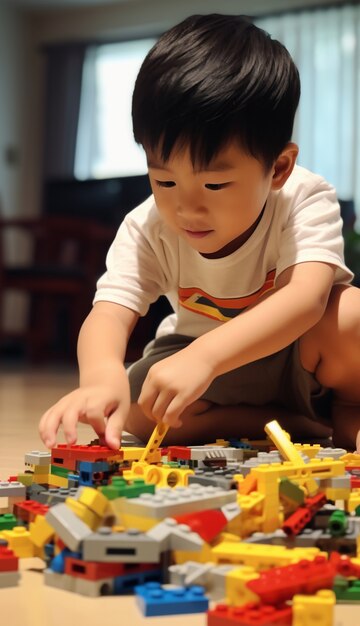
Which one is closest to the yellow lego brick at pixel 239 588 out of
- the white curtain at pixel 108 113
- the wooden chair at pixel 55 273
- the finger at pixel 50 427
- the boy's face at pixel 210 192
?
the finger at pixel 50 427

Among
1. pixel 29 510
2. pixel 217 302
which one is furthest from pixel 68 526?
pixel 217 302

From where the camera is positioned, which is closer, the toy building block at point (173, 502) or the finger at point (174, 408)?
the toy building block at point (173, 502)

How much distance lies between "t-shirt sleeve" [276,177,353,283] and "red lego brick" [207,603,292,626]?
0.58m

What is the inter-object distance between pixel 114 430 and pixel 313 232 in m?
0.38

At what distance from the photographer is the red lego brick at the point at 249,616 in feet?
1.49

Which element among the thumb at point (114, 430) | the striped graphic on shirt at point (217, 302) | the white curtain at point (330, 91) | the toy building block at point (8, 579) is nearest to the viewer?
the toy building block at point (8, 579)

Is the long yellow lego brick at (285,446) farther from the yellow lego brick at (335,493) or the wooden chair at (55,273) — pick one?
the wooden chair at (55,273)

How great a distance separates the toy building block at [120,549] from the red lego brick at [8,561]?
0.22 ft

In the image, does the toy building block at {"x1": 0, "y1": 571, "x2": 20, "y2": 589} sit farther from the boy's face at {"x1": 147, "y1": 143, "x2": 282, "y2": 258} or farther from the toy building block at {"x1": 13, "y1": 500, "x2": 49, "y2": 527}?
the boy's face at {"x1": 147, "y1": 143, "x2": 282, "y2": 258}

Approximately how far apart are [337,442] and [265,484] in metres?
0.56

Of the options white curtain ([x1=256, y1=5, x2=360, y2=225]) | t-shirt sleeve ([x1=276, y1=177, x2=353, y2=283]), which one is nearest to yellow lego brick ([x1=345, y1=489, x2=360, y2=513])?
t-shirt sleeve ([x1=276, y1=177, x2=353, y2=283])

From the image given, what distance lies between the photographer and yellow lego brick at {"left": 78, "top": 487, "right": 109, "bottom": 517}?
0.57m

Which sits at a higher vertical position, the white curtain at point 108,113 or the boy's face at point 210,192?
the white curtain at point 108,113

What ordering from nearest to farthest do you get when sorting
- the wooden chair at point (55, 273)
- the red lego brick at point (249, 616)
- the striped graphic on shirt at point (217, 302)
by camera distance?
the red lego brick at point (249, 616), the striped graphic on shirt at point (217, 302), the wooden chair at point (55, 273)
